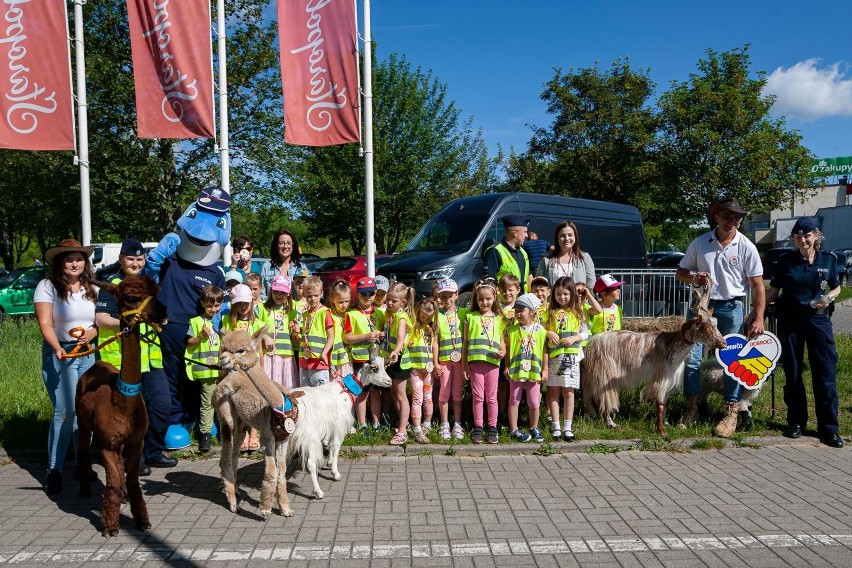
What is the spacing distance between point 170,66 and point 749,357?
26.9ft

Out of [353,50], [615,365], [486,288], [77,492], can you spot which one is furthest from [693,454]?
[353,50]

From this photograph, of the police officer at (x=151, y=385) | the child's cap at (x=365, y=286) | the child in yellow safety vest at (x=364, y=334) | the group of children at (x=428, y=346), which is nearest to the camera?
the police officer at (x=151, y=385)

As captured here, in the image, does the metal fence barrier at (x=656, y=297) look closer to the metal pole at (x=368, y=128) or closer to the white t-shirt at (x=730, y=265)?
the white t-shirt at (x=730, y=265)

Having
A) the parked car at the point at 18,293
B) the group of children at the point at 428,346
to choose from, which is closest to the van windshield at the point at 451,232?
the group of children at the point at 428,346

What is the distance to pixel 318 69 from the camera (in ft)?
29.5

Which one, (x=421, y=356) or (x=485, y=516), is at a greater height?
(x=421, y=356)

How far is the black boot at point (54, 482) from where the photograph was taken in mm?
5184

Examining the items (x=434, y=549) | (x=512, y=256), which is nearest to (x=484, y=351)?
(x=512, y=256)

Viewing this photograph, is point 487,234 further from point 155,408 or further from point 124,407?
point 124,407

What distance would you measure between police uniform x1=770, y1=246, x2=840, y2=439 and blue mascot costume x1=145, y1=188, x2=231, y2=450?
5.68 m

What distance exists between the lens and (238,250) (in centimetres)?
789

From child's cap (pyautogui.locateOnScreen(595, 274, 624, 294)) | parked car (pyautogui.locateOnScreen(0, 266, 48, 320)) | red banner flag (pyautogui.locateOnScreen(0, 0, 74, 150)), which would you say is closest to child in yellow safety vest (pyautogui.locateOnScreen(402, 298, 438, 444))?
child's cap (pyautogui.locateOnScreen(595, 274, 624, 294))

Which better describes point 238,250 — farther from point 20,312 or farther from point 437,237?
point 20,312

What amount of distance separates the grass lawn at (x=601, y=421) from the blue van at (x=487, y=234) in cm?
465
